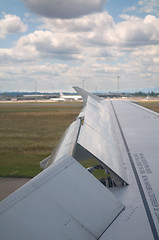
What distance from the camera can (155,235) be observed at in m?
2.40

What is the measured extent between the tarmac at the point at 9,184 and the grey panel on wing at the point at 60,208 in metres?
6.08

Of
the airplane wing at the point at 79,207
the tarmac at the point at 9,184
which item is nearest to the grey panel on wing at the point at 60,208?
the airplane wing at the point at 79,207

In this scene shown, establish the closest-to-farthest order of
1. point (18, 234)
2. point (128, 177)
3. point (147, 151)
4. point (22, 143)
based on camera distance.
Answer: point (18, 234), point (128, 177), point (147, 151), point (22, 143)

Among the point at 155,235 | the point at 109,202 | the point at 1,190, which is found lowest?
the point at 1,190

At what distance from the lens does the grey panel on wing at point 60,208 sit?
82.8 inches

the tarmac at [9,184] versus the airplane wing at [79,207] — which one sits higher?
the airplane wing at [79,207]

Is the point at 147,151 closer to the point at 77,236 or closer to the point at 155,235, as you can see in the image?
the point at 155,235

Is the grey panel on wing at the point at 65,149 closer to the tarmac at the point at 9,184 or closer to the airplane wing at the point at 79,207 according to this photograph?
the airplane wing at the point at 79,207

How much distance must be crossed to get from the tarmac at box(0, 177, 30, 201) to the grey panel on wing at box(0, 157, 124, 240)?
608 centimetres

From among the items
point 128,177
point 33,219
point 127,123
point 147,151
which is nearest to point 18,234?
point 33,219

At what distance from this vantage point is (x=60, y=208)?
2342 millimetres

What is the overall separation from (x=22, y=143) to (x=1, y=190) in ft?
26.8

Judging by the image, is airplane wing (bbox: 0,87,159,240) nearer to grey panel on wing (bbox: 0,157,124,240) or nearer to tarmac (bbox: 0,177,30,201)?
grey panel on wing (bbox: 0,157,124,240)

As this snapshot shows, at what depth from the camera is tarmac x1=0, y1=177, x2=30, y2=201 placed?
834 cm
